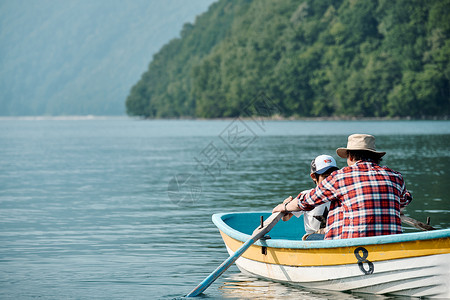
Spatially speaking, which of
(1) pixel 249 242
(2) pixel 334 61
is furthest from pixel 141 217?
(2) pixel 334 61

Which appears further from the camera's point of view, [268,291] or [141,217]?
[141,217]

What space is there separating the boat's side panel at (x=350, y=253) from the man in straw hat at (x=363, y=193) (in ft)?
0.75

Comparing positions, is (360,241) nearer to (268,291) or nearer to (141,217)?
(268,291)

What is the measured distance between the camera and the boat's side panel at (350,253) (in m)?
9.29

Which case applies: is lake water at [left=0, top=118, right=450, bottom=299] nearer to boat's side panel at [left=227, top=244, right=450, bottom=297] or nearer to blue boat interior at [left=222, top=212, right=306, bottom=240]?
boat's side panel at [left=227, top=244, right=450, bottom=297]

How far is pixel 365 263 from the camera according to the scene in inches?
389

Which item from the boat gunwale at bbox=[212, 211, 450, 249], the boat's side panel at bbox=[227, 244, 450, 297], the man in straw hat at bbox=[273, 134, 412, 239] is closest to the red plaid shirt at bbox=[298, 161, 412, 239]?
the man in straw hat at bbox=[273, 134, 412, 239]

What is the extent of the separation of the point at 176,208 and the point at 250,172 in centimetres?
1127

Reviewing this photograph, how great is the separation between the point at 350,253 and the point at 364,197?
751mm

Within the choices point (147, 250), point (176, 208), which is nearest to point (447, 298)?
point (147, 250)

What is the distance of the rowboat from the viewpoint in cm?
934

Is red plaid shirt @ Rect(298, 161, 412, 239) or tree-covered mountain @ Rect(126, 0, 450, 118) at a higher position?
tree-covered mountain @ Rect(126, 0, 450, 118)

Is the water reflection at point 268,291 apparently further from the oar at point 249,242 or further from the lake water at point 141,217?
the oar at point 249,242

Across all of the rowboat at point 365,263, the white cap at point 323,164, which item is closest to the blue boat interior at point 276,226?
the rowboat at point 365,263
